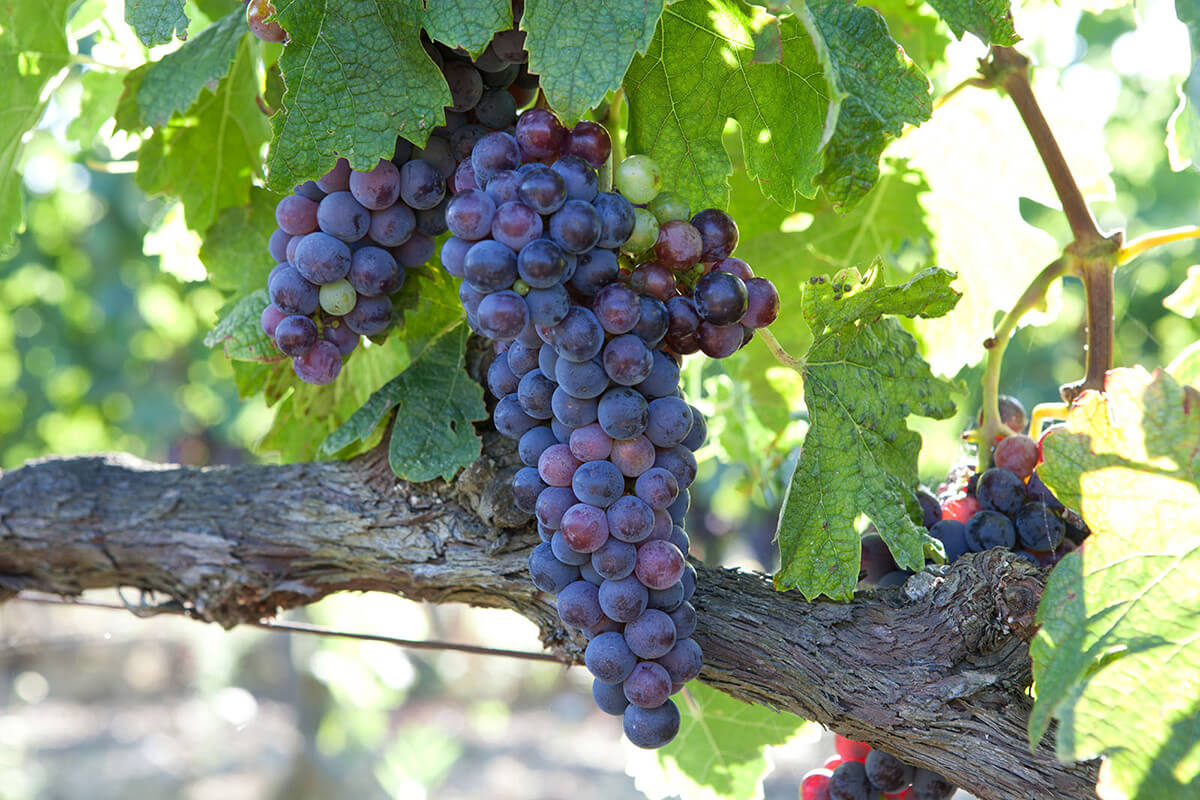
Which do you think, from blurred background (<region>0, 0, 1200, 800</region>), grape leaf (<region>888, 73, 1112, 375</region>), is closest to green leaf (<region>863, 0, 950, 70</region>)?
grape leaf (<region>888, 73, 1112, 375</region>)

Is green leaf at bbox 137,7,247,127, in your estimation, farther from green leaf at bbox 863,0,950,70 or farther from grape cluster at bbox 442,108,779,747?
green leaf at bbox 863,0,950,70

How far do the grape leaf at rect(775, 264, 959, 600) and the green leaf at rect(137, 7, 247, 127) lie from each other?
0.78 metres

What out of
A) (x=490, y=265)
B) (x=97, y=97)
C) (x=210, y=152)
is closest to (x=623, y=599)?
(x=490, y=265)

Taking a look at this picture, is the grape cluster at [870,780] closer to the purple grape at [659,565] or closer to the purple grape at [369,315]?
the purple grape at [659,565]

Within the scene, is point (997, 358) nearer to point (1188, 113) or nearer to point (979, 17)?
point (1188, 113)

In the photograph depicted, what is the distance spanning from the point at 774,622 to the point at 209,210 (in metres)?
0.99

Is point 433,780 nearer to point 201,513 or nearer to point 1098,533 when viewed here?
point 201,513

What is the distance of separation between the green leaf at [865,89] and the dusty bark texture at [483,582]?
Result: 48 cm

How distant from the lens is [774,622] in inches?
45.0

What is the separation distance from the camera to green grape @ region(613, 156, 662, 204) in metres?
0.96

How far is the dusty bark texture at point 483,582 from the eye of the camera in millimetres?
1064

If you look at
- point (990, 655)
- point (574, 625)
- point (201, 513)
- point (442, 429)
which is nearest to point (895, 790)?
point (990, 655)

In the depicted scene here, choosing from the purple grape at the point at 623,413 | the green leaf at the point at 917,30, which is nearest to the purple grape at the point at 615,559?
the purple grape at the point at 623,413

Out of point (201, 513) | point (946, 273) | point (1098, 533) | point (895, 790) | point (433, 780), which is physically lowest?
point (433, 780)
